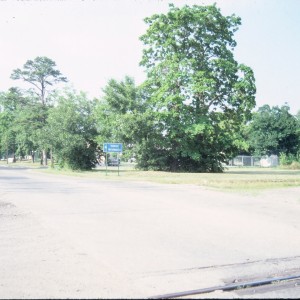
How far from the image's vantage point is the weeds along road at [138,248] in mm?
4504

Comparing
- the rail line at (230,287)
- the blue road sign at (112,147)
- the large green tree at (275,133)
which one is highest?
the large green tree at (275,133)

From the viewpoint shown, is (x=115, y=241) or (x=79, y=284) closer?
(x=79, y=284)

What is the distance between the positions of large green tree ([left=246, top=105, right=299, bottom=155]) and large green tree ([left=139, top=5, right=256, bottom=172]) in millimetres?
27653

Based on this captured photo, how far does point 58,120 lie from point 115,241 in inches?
1313

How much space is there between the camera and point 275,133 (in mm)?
61125

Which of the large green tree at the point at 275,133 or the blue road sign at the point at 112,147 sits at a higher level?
the large green tree at the point at 275,133

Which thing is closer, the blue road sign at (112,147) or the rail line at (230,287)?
the rail line at (230,287)

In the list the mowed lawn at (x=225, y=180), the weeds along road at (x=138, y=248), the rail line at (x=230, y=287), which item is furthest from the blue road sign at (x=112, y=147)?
the rail line at (x=230, y=287)

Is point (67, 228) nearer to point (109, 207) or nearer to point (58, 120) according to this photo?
point (109, 207)

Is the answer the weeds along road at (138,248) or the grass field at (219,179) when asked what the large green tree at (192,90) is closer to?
the grass field at (219,179)

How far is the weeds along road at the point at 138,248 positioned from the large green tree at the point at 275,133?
52.1m

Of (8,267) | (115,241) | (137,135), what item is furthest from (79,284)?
(137,135)

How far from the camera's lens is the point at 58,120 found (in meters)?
38.7

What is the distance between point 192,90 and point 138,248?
1079 inches
